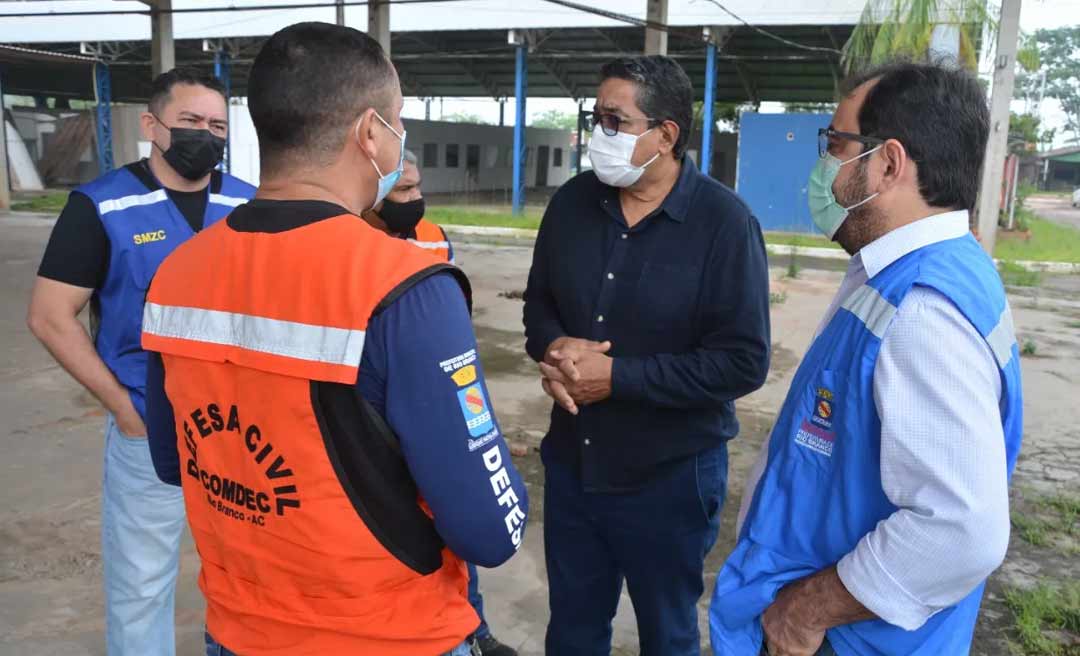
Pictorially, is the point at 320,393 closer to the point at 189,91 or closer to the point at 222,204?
the point at 222,204

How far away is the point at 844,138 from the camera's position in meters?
1.55

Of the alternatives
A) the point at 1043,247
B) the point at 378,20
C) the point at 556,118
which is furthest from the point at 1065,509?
the point at 556,118

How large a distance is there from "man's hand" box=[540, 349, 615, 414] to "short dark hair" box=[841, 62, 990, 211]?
90cm

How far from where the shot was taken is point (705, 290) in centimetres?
216

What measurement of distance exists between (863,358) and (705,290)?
80 centimetres

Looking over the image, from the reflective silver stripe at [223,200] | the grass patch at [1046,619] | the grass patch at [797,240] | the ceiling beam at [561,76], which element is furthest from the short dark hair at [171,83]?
the ceiling beam at [561,76]

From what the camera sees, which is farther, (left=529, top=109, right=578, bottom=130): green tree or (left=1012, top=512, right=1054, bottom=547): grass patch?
(left=529, top=109, right=578, bottom=130): green tree

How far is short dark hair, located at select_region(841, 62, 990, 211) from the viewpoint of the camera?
4.66 ft

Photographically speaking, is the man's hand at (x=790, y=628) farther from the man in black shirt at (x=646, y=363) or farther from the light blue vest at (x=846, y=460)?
the man in black shirt at (x=646, y=363)

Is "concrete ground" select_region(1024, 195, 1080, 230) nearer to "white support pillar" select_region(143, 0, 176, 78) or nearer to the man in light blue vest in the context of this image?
"white support pillar" select_region(143, 0, 176, 78)

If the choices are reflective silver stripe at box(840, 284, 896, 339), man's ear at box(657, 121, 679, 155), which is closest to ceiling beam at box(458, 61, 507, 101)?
man's ear at box(657, 121, 679, 155)

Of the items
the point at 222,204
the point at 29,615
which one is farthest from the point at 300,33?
the point at 29,615

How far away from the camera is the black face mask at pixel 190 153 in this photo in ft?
8.10

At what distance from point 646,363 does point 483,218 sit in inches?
744
